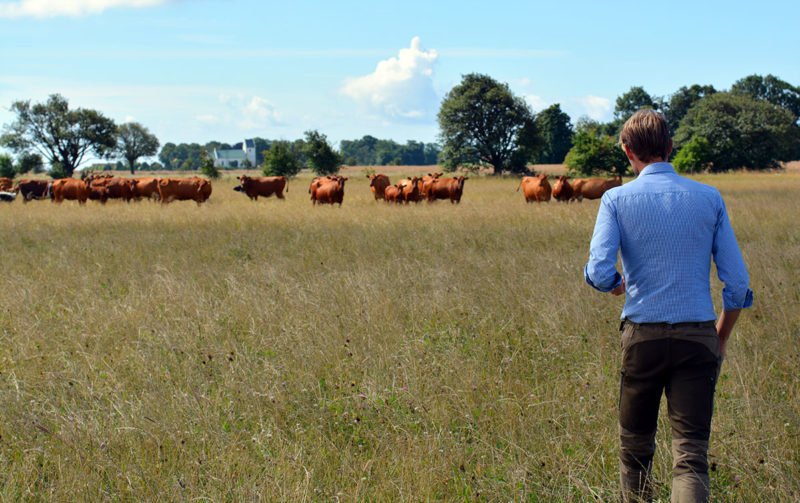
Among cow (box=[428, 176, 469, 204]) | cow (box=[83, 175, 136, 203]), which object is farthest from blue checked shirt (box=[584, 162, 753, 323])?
cow (box=[83, 175, 136, 203])

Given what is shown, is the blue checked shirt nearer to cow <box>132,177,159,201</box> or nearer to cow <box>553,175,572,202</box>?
cow <box>553,175,572,202</box>

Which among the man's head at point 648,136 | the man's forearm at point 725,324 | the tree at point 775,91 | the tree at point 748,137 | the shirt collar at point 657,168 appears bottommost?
the man's forearm at point 725,324

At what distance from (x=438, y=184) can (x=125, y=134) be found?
9515 centimetres

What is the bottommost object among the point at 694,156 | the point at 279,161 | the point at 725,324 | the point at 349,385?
the point at 349,385

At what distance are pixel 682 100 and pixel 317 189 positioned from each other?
3448 inches

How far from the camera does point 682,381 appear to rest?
2555 mm

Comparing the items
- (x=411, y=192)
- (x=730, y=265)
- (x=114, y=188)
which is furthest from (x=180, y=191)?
(x=730, y=265)

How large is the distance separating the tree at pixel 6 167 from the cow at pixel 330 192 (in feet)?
191

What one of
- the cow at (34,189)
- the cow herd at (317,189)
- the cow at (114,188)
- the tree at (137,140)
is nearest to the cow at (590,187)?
the cow herd at (317,189)

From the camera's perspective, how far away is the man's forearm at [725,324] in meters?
2.72

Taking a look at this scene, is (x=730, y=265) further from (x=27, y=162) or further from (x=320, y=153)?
(x=27, y=162)

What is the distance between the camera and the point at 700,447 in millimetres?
2561

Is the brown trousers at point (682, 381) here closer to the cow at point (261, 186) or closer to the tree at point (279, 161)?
the cow at point (261, 186)

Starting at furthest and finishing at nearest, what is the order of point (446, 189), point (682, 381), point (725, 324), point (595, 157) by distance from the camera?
point (595, 157)
point (446, 189)
point (725, 324)
point (682, 381)
